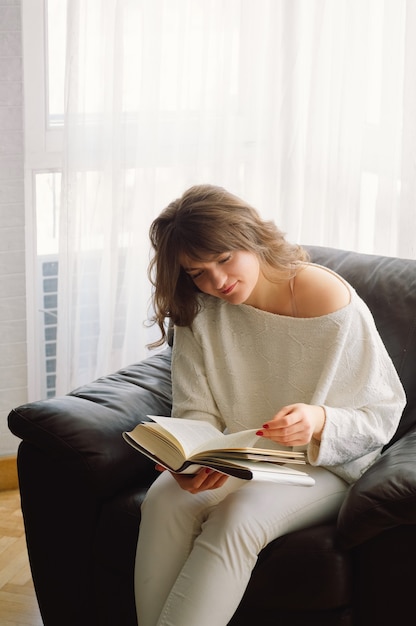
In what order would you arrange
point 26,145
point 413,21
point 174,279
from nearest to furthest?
point 174,279 < point 413,21 < point 26,145

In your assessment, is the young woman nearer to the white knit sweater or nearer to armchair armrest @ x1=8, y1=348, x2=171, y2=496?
the white knit sweater

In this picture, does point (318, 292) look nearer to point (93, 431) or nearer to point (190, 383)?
point (190, 383)

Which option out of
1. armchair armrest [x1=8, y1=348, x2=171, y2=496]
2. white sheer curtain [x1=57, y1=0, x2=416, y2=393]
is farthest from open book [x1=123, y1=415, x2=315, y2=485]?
white sheer curtain [x1=57, y1=0, x2=416, y2=393]

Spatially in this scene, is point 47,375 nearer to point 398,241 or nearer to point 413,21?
point 398,241

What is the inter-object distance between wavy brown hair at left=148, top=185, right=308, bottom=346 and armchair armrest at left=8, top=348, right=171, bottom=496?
0.24 meters

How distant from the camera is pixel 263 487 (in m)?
1.81

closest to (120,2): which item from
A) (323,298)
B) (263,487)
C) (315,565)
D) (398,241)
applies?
(398,241)

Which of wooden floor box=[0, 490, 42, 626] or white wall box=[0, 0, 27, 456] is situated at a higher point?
white wall box=[0, 0, 27, 456]

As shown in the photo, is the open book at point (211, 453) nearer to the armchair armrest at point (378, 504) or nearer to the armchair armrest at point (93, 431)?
the armchair armrest at point (378, 504)

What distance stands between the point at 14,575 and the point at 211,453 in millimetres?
1140

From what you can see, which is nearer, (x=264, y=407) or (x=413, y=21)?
(x=264, y=407)

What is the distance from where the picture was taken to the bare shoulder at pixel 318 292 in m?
1.94

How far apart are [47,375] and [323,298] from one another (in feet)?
5.09

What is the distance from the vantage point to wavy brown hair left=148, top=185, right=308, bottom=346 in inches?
73.1
